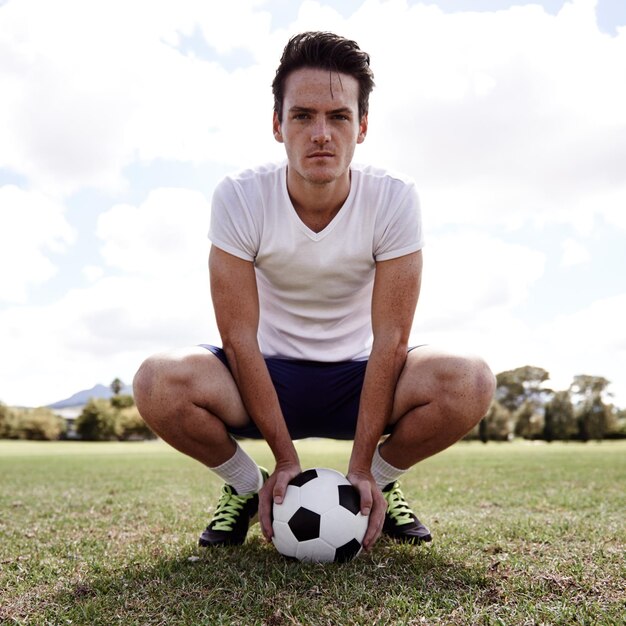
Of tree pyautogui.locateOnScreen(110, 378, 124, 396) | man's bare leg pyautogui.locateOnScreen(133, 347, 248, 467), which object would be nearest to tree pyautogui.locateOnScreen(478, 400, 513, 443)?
man's bare leg pyautogui.locateOnScreen(133, 347, 248, 467)

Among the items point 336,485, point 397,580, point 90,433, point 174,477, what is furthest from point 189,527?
point 90,433

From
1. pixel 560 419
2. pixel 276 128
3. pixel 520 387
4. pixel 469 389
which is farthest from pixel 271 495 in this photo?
pixel 520 387

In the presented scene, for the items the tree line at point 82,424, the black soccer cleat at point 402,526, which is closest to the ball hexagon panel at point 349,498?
the black soccer cleat at point 402,526

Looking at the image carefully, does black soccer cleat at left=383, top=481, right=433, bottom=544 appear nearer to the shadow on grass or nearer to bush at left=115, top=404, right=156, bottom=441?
the shadow on grass

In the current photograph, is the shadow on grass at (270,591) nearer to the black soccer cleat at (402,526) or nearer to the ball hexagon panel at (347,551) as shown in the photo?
the ball hexagon panel at (347,551)

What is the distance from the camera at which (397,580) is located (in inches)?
106

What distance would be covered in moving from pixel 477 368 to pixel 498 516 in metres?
1.78

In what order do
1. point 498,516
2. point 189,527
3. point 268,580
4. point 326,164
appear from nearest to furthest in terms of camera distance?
1. point 268,580
2. point 326,164
3. point 189,527
4. point 498,516

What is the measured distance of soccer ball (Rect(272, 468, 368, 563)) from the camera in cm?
293

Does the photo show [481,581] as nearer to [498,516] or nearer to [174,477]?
[498,516]

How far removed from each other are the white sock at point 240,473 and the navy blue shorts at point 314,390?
0.18 m

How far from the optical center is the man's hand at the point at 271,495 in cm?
304

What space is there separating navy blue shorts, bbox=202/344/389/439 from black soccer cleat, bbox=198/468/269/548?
0.39 m

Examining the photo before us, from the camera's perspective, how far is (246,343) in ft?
11.4
